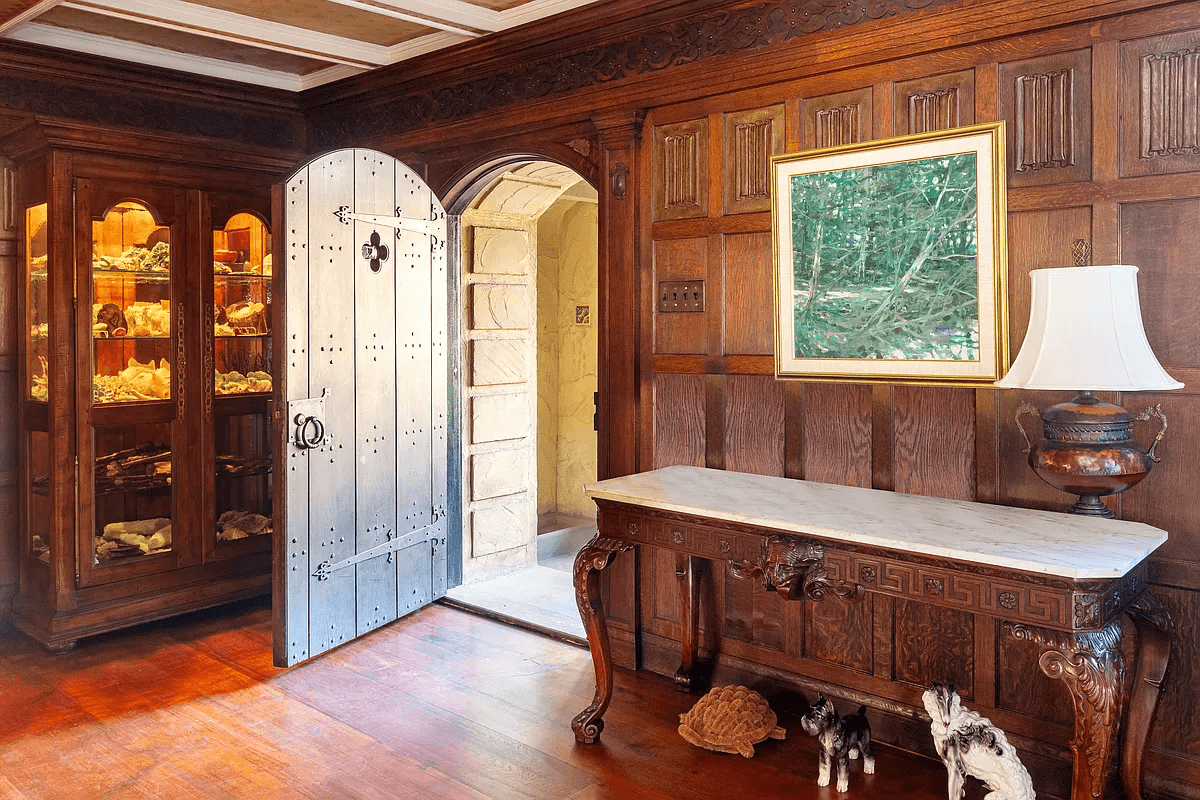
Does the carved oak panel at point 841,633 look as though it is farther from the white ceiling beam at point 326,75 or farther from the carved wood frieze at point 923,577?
the white ceiling beam at point 326,75

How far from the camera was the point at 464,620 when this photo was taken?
15.9ft

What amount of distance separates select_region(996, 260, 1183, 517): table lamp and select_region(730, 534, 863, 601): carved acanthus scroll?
72cm

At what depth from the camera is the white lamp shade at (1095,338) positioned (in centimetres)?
257

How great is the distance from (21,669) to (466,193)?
3206 millimetres

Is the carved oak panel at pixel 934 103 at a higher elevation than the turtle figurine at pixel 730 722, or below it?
higher

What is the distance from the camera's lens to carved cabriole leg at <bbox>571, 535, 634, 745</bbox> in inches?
135

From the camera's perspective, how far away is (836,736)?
3.03m

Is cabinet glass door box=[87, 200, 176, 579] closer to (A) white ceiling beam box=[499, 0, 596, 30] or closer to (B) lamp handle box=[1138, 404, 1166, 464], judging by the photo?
(A) white ceiling beam box=[499, 0, 596, 30]

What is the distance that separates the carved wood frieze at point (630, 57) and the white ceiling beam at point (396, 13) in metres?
0.39

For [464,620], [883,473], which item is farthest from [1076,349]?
[464,620]

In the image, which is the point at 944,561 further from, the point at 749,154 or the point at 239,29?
the point at 239,29

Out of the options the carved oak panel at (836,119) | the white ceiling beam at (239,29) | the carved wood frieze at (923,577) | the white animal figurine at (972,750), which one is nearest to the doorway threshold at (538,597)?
the carved wood frieze at (923,577)

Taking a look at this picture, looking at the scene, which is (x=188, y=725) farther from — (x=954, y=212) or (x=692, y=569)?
(x=954, y=212)

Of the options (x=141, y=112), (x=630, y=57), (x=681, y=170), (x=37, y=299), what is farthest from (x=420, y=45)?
(x=37, y=299)
